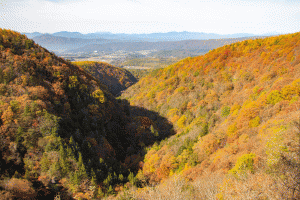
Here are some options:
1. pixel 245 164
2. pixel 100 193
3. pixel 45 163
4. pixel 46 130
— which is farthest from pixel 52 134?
pixel 245 164

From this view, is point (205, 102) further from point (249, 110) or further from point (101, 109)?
point (101, 109)

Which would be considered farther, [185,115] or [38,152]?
[185,115]

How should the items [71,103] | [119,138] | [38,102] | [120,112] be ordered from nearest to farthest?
1. [38,102]
2. [71,103]
3. [119,138]
4. [120,112]

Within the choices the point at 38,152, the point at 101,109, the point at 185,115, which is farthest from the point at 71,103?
the point at 185,115

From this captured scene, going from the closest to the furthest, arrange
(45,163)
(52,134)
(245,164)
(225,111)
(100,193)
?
(245,164)
(100,193)
(45,163)
(52,134)
(225,111)

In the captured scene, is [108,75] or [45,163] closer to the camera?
[45,163]

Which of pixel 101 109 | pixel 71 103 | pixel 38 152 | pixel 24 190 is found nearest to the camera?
pixel 24 190

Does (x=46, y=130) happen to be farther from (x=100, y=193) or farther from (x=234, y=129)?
(x=234, y=129)
